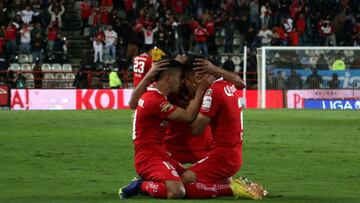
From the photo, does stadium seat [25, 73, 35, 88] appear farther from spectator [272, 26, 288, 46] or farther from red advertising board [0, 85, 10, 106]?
spectator [272, 26, 288, 46]

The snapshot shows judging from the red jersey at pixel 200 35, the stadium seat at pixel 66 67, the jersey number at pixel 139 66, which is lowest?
the stadium seat at pixel 66 67

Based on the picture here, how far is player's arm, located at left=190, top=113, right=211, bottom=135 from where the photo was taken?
1141cm

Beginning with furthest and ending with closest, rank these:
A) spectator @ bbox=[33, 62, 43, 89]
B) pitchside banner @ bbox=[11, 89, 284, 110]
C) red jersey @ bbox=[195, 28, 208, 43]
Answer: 1. red jersey @ bbox=[195, 28, 208, 43]
2. spectator @ bbox=[33, 62, 43, 89]
3. pitchside banner @ bbox=[11, 89, 284, 110]

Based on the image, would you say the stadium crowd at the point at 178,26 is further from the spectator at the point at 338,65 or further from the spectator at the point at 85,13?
the spectator at the point at 338,65

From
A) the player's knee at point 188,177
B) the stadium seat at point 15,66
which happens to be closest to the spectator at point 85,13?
the stadium seat at point 15,66

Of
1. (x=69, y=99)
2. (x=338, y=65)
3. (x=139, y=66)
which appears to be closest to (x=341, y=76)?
(x=338, y=65)

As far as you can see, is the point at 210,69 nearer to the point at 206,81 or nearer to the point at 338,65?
the point at 206,81

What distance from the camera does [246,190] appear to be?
1141 centimetres

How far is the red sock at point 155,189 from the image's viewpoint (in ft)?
37.1

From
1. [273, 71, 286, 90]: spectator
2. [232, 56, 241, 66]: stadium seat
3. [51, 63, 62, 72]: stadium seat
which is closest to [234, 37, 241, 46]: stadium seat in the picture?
[232, 56, 241, 66]: stadium seat

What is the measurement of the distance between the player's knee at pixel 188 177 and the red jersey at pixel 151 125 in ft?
1.02

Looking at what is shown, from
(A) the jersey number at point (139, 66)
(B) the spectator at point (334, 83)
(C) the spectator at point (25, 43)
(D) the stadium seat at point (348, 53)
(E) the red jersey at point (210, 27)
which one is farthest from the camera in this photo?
(E) the red jersey at point (210, 27)

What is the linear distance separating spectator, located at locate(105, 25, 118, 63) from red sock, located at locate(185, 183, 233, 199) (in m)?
30.4

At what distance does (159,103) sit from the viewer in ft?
37.0
